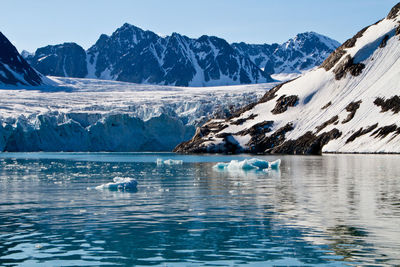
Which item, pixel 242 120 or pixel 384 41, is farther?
pixel 242 120

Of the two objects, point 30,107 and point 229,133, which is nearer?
point 229,133

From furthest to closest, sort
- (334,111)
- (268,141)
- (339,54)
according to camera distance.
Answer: (339,54) < (268,141) < (334,111)

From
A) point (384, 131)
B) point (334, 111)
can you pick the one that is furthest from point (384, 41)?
point (384, 131)

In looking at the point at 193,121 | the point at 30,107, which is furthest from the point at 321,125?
the point at 30,107

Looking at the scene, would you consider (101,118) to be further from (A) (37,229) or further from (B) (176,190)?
(A) (37,229)

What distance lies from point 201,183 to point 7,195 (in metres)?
15.4

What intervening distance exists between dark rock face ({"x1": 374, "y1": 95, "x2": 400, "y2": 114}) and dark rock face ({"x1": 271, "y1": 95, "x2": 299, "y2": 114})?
31.3 m

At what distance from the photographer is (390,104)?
420ft

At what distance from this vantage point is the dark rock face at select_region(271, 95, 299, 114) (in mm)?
159375

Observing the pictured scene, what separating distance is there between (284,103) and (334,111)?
2143 centimetres

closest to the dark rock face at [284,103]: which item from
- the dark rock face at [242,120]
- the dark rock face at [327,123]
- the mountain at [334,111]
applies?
the mountain at [334,111]

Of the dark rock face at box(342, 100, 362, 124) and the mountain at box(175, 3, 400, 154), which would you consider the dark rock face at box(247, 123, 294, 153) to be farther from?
the dark rock face at box(342, 100, 362, 124)

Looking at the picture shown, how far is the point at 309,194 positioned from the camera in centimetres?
3494

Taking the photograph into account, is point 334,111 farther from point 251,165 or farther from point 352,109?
point 251,165
